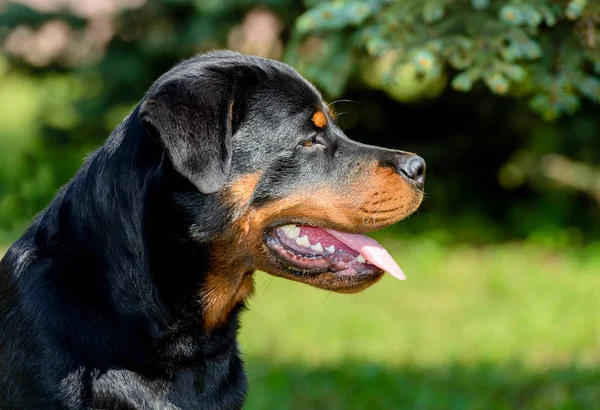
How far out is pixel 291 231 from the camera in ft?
10.5

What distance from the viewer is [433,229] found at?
8641 millimetres

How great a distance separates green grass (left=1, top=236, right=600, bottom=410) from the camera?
16.1 feet

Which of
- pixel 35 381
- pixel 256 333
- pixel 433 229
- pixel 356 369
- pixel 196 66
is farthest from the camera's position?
pixel 433 229

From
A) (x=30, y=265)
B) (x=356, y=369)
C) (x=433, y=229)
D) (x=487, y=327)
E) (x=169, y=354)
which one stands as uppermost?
(x=30, y=265)

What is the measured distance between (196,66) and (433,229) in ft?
19.3

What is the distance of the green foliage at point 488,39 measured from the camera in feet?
12.2

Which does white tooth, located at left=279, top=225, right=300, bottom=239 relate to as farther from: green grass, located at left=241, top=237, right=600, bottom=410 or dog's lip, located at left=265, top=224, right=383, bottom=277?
green grass, located at left=241, top=237, right=600, bottom=410

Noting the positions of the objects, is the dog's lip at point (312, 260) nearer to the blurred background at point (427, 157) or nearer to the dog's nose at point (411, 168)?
the dog's nose at point (411, 168)

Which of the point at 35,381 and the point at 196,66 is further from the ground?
the point at 196,66

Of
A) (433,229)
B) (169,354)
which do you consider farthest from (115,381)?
(433,229)

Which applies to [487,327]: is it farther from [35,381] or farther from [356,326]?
[35,381]

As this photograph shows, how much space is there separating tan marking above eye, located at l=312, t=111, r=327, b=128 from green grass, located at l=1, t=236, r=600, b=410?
37.9 inches

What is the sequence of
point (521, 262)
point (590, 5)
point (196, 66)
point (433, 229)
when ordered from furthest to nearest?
1. point (433, 229)
2. point (521, 262)
3. point (590, 5)
4. point (196, 66)

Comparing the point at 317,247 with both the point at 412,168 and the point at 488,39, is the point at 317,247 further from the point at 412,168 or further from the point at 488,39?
the point at 488,39
